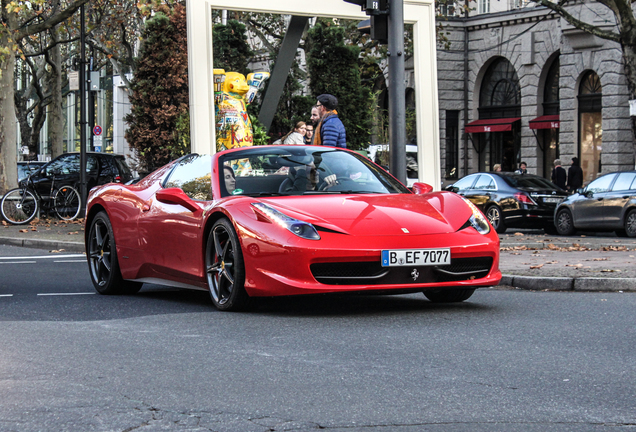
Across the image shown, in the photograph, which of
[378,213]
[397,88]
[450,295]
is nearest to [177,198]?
[378,213]

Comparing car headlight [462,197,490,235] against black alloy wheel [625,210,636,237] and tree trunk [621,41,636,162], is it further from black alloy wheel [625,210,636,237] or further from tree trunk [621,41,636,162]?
tree trunk [621,41,636,162]

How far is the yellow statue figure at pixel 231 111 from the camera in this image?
16.6 m

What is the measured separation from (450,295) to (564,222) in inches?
532

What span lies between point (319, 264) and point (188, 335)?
1.08 m

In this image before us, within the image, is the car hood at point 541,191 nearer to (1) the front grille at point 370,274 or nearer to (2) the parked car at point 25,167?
(2) the parked car at point 25,167

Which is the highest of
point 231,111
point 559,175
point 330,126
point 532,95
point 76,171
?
point 532,95

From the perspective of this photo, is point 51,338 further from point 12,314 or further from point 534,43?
point 534,43

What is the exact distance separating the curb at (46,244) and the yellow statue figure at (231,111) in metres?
2.79

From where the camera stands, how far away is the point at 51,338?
620cm

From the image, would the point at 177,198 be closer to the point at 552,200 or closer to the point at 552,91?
Answer: the point at 552,200

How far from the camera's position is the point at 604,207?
64.2 ft

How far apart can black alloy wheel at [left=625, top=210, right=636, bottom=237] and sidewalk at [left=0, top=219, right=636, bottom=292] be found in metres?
3.11

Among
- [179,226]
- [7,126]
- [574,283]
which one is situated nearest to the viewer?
[179,226]

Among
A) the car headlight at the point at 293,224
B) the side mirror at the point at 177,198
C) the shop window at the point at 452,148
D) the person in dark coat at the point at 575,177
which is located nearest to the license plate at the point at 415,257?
the car headlight at the point at 293,224
